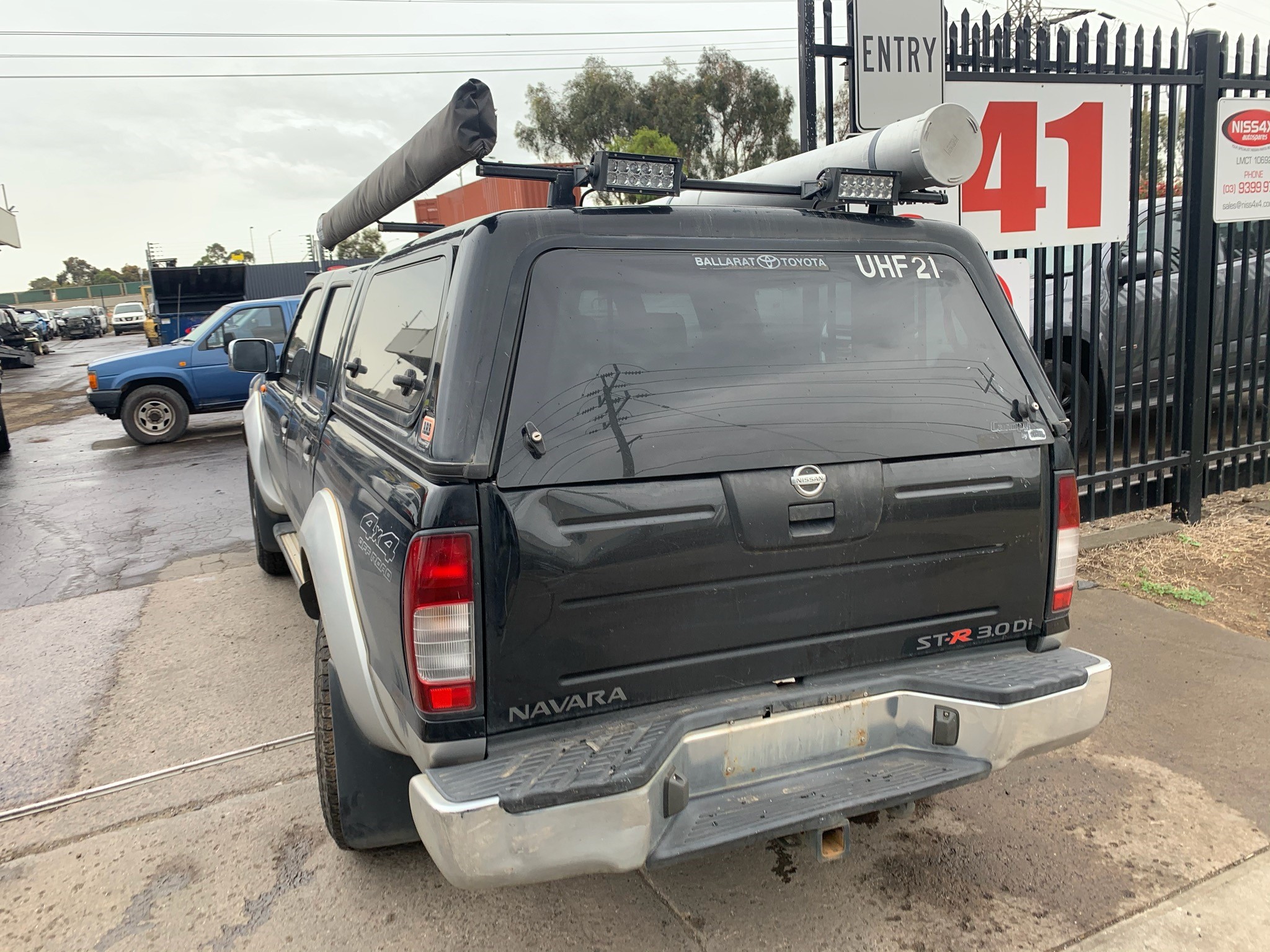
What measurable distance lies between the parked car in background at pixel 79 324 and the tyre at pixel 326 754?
52.1 metres

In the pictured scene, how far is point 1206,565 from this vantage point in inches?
219

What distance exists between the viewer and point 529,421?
225 cm

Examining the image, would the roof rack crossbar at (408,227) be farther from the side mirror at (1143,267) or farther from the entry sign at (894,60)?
the side mirror at (1143,267)

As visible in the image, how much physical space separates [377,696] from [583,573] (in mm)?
688

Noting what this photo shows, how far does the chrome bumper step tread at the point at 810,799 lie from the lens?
2.21 meters

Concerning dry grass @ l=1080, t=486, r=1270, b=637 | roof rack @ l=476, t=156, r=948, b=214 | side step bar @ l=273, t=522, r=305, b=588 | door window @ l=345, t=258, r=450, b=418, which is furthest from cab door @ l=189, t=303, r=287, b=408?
roof rack @ l=476, t=156, r=948, b=214

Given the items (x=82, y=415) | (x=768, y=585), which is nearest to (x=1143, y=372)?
(x=768, y=585)

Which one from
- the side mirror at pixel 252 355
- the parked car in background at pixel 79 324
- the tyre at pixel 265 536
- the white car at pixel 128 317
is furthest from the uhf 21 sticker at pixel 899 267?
the parked car in background at pixel 79 324

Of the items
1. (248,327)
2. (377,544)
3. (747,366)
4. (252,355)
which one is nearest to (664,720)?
(377,544)

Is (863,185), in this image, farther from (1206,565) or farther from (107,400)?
(107,400)

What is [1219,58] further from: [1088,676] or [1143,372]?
[1088,676]

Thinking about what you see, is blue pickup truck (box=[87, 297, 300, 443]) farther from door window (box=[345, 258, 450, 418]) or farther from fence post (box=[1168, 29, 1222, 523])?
fence post (box=[1168, 29, 1222, 523])

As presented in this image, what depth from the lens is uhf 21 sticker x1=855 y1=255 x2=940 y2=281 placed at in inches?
107

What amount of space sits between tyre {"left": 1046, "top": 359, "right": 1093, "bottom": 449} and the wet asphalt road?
5817 mm
